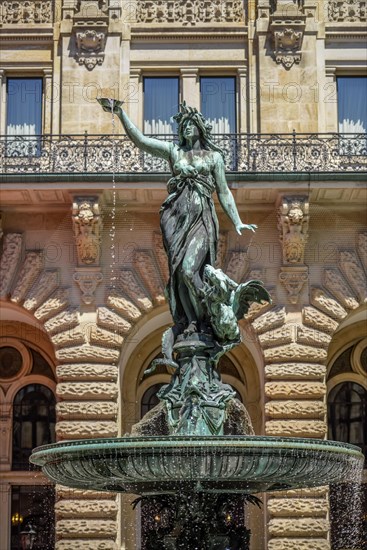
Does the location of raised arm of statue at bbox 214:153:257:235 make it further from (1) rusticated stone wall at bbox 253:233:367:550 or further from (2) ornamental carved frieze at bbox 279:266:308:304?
(2) ornamental carved frieze at bbox 279:266:308:304

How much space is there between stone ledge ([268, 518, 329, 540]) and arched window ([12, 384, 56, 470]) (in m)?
6.13

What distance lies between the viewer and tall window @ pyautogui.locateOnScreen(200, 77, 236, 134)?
90.3 ft

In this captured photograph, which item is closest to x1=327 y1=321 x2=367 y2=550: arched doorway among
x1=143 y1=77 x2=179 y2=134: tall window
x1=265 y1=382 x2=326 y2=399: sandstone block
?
x1=265 y1=382 x2=326 y2=399: sandstone block

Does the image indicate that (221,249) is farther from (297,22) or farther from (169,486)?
(169,486)

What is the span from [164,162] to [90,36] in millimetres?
3587

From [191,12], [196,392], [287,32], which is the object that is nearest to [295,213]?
[287,32]

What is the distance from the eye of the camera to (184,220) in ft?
41.9

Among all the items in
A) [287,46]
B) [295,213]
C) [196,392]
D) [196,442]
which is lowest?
[196,442]

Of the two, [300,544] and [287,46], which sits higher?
[287,46]

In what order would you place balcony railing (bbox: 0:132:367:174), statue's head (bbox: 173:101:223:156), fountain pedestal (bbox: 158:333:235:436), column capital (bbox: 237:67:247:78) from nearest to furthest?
fountain pedestal (bbox: 158:333:235:436) < statue's head (bbox: 173:101:223:156) < balcony railing (bbox: 0:132:367:174) < column capital (bbox: 237:67:247:78)

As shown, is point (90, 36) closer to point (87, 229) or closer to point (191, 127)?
point (87, 229)

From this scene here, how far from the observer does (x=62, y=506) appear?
2448cm

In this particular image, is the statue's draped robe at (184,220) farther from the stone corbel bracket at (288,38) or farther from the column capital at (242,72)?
the column capital at (242,72)

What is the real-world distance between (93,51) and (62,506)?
981 centimetres
